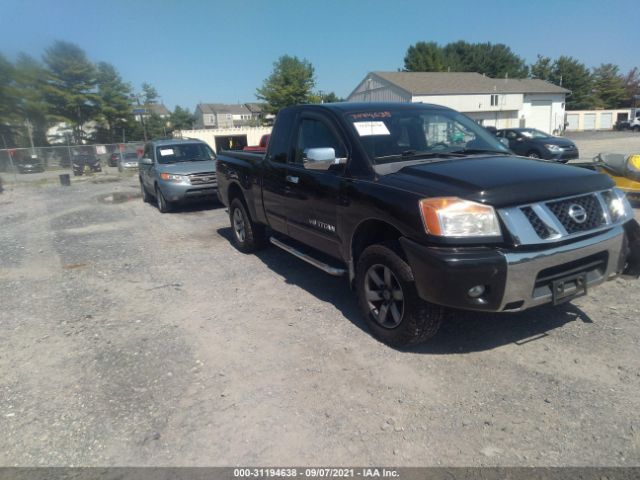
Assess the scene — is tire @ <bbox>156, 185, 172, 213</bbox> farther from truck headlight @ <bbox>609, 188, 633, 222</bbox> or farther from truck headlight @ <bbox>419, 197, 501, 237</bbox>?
truck headlight @ <bbox>609, 188, 633, 222</bbox>

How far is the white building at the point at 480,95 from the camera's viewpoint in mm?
43656

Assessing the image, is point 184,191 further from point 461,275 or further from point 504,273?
point 504,273

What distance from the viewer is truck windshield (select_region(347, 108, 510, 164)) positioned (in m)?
4.05

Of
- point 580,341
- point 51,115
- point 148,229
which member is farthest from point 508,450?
point 51,115

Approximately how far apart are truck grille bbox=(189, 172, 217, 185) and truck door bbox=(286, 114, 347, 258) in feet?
20.0

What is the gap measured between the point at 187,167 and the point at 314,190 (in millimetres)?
7147

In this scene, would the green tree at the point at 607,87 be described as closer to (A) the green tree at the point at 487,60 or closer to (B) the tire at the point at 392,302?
(A) the green tree at the point at 487,60

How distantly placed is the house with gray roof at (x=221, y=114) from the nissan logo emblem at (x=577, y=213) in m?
103

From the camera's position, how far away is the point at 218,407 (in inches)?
120

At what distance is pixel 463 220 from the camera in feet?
9.91

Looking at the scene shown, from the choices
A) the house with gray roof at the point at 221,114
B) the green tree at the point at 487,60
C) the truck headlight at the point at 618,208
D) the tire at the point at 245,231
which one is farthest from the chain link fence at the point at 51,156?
the house with gray roof at the point at 221,114

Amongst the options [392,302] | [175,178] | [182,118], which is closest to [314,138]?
[392,302]

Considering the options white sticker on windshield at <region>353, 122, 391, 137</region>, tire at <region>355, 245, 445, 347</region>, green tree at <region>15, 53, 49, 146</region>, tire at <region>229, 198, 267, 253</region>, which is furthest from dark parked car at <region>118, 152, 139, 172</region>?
tire at <region>355, 245, 445, 347</region>

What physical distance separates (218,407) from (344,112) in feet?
9.28
